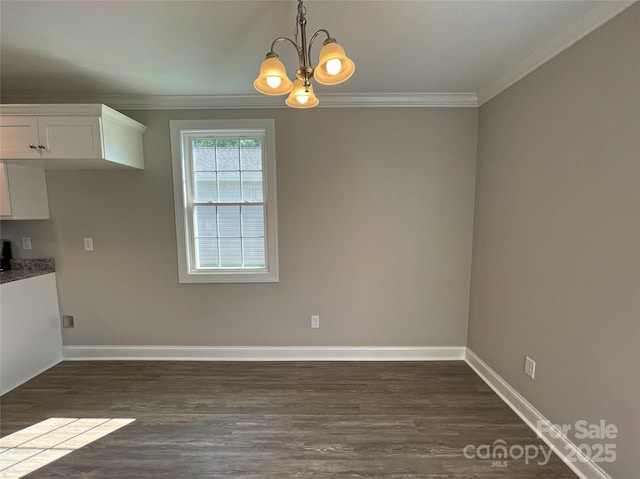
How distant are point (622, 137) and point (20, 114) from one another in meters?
3.88

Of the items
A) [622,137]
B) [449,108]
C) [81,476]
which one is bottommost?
[81,476]

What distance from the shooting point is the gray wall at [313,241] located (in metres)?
2.64

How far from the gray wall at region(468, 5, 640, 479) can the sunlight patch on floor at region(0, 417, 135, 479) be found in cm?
291

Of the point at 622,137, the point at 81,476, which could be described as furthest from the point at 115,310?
the point at 622,137

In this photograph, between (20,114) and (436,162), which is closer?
(20,114)

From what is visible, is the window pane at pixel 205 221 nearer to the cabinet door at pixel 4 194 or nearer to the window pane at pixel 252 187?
the window pane at pixel 252 187

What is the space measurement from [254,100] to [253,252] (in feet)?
4.73

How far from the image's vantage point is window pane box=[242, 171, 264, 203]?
277cm

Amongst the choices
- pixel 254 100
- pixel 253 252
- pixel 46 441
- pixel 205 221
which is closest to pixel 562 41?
pixel 254 100

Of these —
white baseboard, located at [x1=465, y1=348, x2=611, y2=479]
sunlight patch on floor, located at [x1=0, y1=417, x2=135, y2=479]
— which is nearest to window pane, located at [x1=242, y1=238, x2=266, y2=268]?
sunlight patch on floor, located at [x1=0, y1=417, x2=135, y2=479]

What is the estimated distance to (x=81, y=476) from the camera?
158 cm

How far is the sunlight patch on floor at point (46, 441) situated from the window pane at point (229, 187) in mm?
1930

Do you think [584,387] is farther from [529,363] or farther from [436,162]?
[436,162]

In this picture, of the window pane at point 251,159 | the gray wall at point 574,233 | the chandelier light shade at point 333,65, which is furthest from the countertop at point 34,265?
the gray wall at point 574,233
